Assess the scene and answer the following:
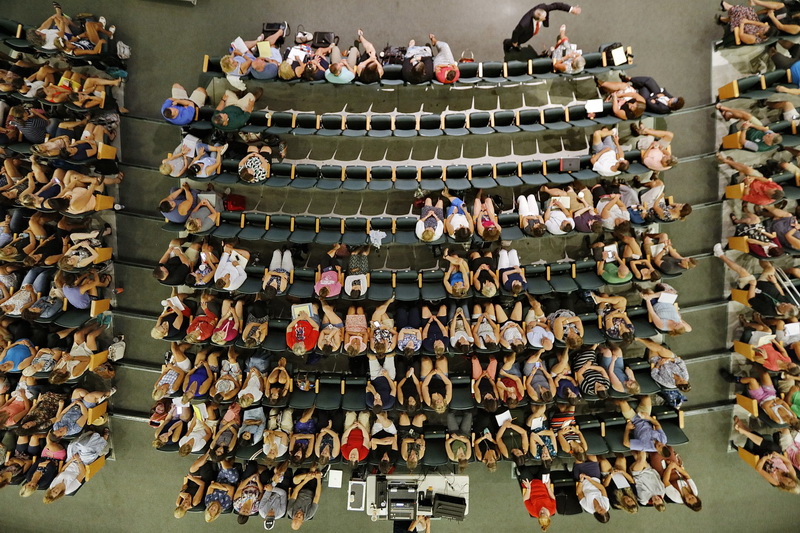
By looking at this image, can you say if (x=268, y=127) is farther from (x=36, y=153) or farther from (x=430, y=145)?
(x=36, y=153)

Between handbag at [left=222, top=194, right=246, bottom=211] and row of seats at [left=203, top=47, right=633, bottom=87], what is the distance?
1.39 m

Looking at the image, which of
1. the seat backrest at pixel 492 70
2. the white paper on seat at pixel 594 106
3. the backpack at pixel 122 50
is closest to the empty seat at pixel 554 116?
the white paper on seat at pixel 594 106

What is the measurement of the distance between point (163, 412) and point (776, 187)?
7762 millimetres

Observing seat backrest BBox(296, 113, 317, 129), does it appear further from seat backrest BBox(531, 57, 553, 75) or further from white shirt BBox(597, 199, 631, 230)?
white shirt BBox(597, 199, 631, 230)

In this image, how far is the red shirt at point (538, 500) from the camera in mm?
4383

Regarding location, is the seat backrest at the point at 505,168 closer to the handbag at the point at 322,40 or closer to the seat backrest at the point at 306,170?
the seat backrest at the point at 306,170

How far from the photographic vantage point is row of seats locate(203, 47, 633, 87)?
4293 millimetres

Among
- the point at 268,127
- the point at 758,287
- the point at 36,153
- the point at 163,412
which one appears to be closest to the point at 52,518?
the point at 163,412

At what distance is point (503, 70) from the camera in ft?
14.2

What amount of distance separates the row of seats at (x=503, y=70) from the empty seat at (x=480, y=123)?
0.35 metres

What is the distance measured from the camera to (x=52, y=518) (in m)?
5.42

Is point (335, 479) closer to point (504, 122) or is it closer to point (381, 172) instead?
point (381, 172)

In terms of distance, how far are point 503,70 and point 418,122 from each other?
3.72 feet

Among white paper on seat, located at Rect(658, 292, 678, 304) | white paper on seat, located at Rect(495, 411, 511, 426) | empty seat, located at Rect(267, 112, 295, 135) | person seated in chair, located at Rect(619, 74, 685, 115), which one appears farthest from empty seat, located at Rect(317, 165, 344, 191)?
white paper on seat, located at Rect(658, 292, 678, 304)
